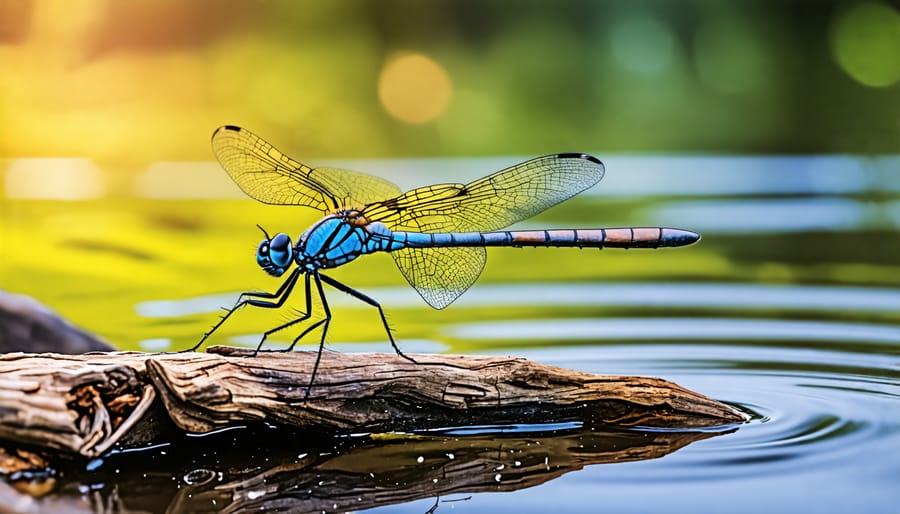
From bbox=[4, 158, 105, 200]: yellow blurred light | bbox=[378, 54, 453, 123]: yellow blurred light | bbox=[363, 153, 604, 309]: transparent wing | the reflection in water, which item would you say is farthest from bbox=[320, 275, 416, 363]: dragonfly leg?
bbox=[378, 54, 453, 123]: yellow blurred light

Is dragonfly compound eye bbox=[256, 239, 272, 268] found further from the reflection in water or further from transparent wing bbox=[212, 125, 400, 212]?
the reflection in water

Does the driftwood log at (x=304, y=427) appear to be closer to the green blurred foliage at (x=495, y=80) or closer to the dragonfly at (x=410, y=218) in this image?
the dragonfly at (x=410, y=218)

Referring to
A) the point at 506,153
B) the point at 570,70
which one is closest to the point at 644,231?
the point at 506,153

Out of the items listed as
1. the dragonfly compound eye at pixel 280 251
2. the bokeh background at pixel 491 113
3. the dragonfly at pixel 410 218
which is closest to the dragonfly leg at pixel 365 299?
the dragonfly at pixel 410 218

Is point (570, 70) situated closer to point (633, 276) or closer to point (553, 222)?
point (553, 222)

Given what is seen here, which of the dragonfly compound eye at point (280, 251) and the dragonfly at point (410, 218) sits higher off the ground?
the dragonfly at point (410, 218)

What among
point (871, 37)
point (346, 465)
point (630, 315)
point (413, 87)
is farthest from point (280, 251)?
point (871, 37)
